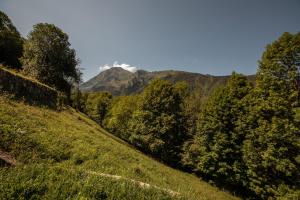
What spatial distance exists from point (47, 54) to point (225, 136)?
28637 mm

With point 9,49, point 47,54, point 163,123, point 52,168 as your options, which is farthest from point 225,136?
point 9,49

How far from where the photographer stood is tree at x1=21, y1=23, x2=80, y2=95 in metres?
24.2

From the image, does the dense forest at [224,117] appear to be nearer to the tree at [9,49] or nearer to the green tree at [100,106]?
the tree at [9,49]

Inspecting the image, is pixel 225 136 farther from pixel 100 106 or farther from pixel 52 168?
pixel 100 106

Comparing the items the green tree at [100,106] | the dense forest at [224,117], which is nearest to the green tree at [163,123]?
the dense forest at [224,117]

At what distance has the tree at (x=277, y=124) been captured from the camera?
512 inches

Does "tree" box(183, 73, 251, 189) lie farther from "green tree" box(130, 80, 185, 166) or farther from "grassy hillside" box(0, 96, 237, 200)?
"grassy hillside" box(0, 96, 237, 200)

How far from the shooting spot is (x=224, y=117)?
70.0ft

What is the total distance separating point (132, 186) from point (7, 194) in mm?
3854

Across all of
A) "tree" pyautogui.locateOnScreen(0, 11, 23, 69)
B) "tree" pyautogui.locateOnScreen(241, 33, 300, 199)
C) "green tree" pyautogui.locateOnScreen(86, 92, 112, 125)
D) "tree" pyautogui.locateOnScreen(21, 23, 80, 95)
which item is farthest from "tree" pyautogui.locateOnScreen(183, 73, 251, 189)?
"green tree" pyautogui.locateOnScreen(86, 92, 112, 125)

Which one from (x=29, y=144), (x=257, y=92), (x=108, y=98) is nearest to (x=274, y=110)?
(x=257, y=92)

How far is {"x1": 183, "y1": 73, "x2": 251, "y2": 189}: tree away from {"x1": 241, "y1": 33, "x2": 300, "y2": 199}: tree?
3739mm

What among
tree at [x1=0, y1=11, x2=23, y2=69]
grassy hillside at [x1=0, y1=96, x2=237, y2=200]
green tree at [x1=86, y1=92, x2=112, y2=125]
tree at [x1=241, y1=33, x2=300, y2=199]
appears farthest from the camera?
green tree at [x1=86, y1=92, x2=112, y2=125]

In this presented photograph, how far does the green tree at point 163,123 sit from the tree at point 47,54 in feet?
53.8
